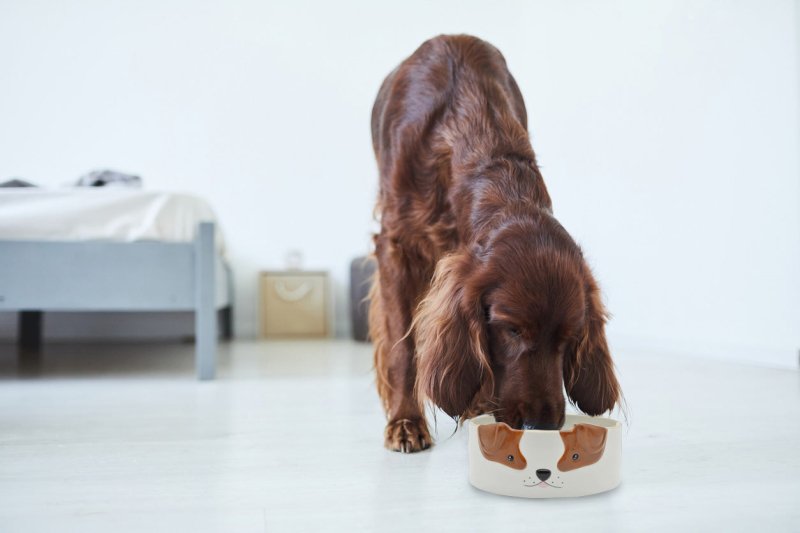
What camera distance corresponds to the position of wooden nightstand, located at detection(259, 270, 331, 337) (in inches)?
191

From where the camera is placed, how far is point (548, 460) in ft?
3.33

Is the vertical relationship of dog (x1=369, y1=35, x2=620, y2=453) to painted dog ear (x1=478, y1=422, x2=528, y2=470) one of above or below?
above

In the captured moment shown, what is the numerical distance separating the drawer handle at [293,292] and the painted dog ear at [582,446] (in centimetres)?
393

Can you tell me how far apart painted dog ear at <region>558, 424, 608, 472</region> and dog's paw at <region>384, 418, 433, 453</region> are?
1.52ft

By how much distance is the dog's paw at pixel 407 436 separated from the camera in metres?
1.43

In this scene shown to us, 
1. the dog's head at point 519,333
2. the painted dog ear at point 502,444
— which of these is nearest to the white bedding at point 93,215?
the dog's head at point 519,333

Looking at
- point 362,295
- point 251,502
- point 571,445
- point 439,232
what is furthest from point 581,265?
point 362,295

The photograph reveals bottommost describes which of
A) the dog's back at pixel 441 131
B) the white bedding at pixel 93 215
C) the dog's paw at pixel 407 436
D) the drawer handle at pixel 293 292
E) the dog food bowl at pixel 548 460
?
the drawer handle at pixel 293 292

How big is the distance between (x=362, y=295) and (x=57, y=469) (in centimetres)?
321

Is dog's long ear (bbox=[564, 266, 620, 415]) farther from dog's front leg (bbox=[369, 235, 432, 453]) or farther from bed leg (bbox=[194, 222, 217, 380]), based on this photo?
bed leg (bbox=[194, 222, 217, 380])

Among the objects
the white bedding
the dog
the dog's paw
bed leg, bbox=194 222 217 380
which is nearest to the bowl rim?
the dog

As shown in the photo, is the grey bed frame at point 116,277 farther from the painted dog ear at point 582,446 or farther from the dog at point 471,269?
the painted dog ear at point 582,446

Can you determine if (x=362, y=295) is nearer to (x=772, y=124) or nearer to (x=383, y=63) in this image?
(x=383, y=63)

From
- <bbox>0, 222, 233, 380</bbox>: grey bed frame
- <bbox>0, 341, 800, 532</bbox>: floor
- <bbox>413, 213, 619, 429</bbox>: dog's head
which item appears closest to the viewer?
<bbox>0, 341, 800, 532</bbox>: floor
